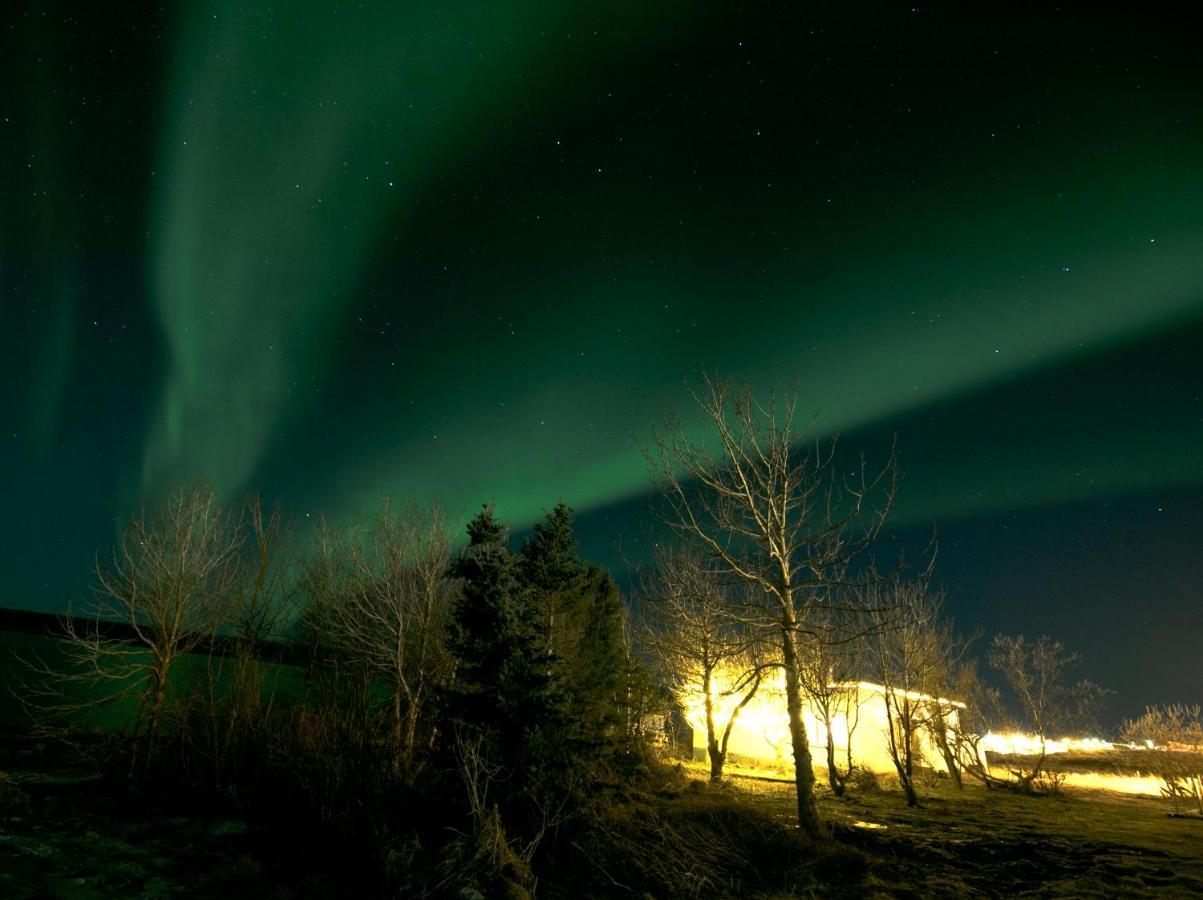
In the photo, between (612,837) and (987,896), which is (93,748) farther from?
(987,896)

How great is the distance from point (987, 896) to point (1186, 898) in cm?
287

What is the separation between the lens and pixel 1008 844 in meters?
12.0

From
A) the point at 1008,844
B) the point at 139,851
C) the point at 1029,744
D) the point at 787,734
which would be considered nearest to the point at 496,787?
the point at 139,851

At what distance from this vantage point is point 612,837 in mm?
9211

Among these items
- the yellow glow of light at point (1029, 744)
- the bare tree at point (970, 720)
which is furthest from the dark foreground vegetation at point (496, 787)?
the yellow glow of light at point (1029, 744)

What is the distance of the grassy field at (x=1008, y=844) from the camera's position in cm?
912

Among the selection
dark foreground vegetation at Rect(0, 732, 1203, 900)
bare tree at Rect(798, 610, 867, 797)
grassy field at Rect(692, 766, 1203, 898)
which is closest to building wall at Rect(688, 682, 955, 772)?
bare tree at Rect(798, 610, 867, 797)

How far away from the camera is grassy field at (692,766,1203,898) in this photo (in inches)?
359

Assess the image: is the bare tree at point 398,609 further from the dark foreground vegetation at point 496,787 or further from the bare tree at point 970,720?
the bare tree at point 970,720

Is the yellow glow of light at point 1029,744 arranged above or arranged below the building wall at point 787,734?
below

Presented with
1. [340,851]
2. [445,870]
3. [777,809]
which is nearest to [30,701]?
[340,851]

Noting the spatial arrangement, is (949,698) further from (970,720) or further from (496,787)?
(496,787)

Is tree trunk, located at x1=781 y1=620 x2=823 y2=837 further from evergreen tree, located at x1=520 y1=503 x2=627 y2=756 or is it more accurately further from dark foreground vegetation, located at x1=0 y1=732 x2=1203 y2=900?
evergreen tree, located at x1=520 y1=503 x2=627 y2=756

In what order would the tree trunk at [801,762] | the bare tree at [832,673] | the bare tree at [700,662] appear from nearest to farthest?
the tree trunk at [801,762] → the bare tree at [832,673] → the bare tree at [700,662]
